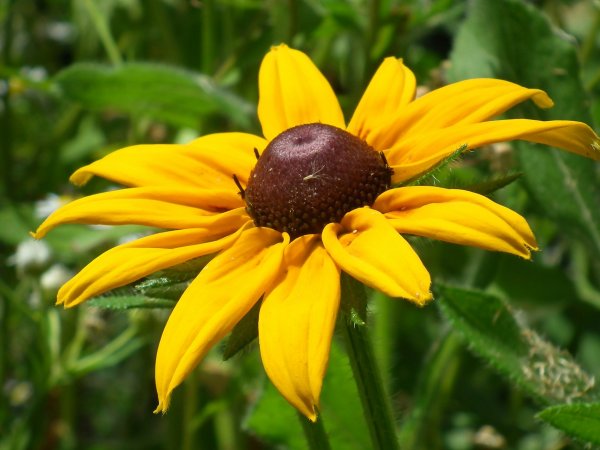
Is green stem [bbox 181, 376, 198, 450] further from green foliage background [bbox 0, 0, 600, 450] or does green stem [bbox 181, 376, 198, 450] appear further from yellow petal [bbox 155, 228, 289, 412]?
yellow petal [bbox 155, 228, 289, 412]

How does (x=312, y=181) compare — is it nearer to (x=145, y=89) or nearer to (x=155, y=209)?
(x=155, y=209)

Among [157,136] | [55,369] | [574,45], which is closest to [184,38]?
[157,136]

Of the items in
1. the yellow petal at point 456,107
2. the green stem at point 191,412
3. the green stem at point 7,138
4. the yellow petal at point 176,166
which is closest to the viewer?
the yellow petal at point 456,107

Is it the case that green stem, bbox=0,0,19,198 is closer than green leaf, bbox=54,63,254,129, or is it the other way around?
green leaf, bbox=54,63,254,129

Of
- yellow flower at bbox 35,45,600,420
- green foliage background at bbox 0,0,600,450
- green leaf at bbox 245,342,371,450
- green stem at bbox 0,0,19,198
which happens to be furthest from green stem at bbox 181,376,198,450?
green stem at bbox 0,0,19,198

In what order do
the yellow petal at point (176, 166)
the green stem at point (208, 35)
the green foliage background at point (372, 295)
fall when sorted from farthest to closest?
the green stem at point (208, 35), the green foliage background at point (372, 295), the yellow petal at point (176, 166)

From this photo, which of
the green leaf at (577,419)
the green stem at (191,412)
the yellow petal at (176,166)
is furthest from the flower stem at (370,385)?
the green stem at (191,412)

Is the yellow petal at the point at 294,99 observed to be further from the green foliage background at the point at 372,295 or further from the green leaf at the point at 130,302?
the green leaf at the point at 130,302

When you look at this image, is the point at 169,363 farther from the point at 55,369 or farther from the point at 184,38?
the point at 184,38
